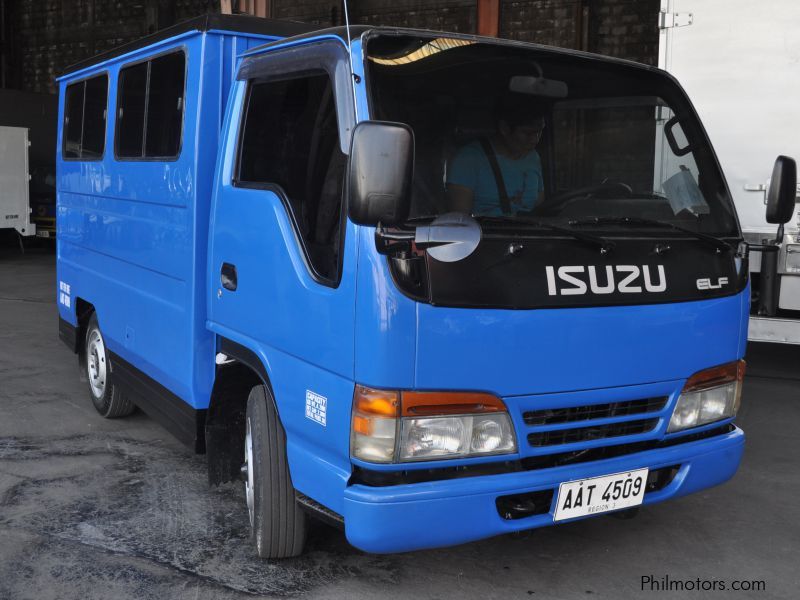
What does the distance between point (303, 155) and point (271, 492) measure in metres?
1.28

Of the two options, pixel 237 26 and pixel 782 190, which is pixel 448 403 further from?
pixel 237 26

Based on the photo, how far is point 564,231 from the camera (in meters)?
3.05

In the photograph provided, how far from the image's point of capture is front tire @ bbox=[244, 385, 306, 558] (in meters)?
3.44

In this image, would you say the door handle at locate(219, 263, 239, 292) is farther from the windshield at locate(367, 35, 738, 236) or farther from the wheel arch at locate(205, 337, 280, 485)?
the windshield at locate(367, 35, 738, 236)

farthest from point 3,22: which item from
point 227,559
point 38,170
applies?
point 227,559

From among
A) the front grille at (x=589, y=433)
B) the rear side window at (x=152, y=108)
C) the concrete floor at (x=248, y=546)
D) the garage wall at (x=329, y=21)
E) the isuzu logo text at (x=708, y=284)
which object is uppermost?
the garage wall at (x=329, y=21)

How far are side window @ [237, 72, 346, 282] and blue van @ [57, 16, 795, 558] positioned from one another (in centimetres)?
1

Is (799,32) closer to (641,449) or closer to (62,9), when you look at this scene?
(641,449)

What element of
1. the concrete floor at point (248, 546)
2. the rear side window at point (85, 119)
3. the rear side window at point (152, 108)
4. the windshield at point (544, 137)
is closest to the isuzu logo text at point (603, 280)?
the windshield at point (544, 137)

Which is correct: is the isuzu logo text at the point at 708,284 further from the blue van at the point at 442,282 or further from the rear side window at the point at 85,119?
the rear side window at the point at 85,119

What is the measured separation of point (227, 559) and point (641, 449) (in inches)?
67.2

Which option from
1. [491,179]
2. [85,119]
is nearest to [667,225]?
[491,179]

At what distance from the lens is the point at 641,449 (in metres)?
3.33

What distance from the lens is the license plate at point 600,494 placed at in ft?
10.2
